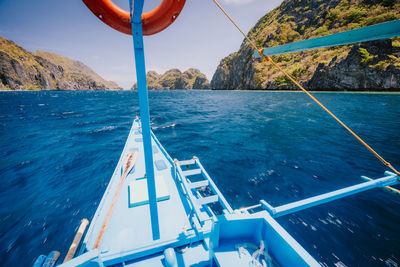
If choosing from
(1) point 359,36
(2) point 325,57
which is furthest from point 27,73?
(2) point 325,57

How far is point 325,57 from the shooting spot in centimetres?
6209

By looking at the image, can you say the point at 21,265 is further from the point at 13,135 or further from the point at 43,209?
the point at 13,135

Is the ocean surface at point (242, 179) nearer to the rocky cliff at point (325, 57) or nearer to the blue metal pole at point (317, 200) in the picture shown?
the blue metal pole at point (317, 200)

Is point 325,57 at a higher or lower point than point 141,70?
higher

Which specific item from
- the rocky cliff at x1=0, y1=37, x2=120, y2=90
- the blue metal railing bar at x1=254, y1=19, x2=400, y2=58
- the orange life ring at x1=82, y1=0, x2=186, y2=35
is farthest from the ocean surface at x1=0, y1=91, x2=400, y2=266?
the rocky cliff at x1=0, y1=37, x2=120, y2=90

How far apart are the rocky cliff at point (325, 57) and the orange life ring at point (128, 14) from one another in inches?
2459

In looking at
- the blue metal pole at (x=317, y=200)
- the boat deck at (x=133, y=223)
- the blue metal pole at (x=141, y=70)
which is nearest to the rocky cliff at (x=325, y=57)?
the blue metal pole at (x=317, y=200)

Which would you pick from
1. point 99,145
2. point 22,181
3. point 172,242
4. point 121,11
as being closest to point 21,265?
point 172,242

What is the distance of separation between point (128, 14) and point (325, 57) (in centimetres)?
8728

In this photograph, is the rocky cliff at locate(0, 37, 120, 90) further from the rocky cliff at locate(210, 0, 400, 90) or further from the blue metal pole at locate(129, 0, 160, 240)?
the blue metal pole at locate(129, 0, 160, 240)

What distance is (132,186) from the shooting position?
167 inches

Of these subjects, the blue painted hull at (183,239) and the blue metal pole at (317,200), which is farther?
the blue metal pole at (317,200)

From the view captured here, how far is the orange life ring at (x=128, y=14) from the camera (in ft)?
5.91

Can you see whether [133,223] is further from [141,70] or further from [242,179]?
[242,179]
